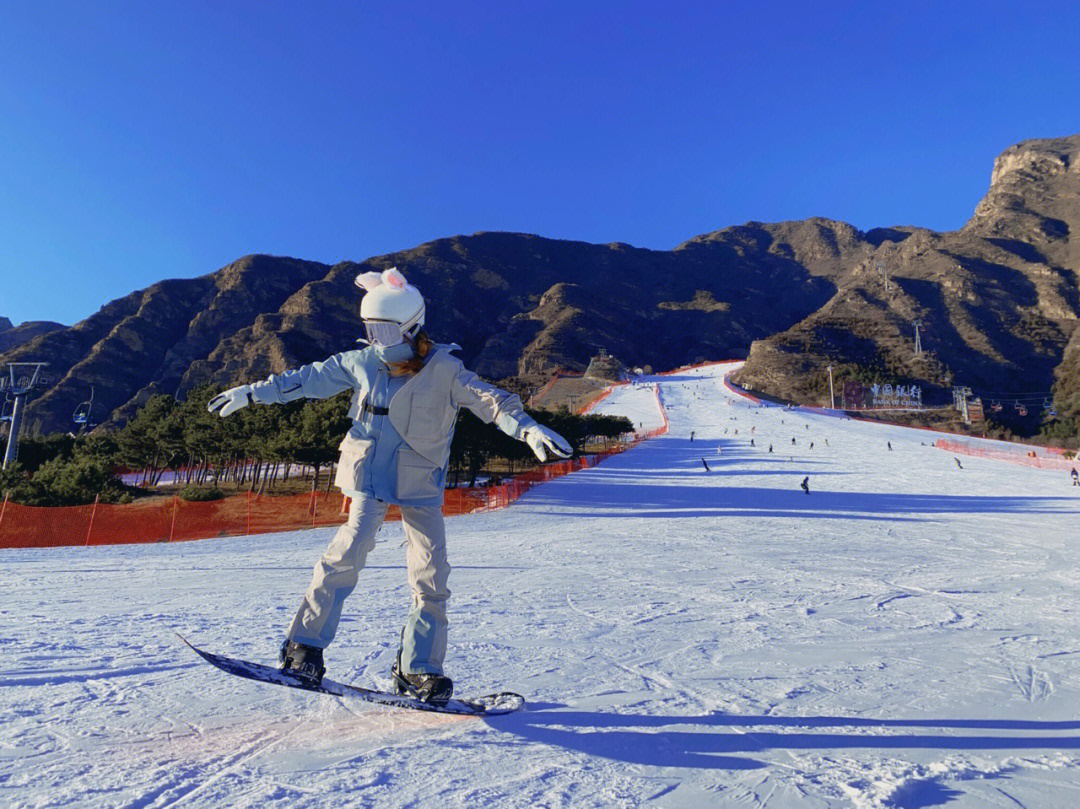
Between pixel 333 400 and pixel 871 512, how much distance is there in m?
19.1

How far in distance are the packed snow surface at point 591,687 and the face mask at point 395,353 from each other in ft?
5.13

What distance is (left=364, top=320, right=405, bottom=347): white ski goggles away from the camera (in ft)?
9.86

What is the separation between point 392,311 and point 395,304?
0.04 meters

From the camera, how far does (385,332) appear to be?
3004 mm

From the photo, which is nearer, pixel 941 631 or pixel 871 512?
pixel 941 631

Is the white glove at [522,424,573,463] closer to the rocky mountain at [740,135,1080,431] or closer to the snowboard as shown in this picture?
the snowboard

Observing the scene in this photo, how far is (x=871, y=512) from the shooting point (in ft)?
54.7

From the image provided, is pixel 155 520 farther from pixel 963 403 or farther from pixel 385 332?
pixel 963 403

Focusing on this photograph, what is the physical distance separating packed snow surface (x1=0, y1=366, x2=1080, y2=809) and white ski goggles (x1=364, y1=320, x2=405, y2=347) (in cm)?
165

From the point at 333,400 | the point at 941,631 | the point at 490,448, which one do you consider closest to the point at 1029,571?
the point at 941,631

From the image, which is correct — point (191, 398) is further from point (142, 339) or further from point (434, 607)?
point (142, 339)

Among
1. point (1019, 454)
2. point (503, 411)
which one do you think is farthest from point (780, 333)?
point (503, 411)

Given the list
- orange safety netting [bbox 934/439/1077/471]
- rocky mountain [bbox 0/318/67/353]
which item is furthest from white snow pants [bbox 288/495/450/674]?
rocky mountain [bbox 0/318/67/353]

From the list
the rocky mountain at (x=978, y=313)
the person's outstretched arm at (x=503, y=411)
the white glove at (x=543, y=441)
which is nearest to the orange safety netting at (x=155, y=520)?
the person's outstretched arm at (x=503, y=411)
